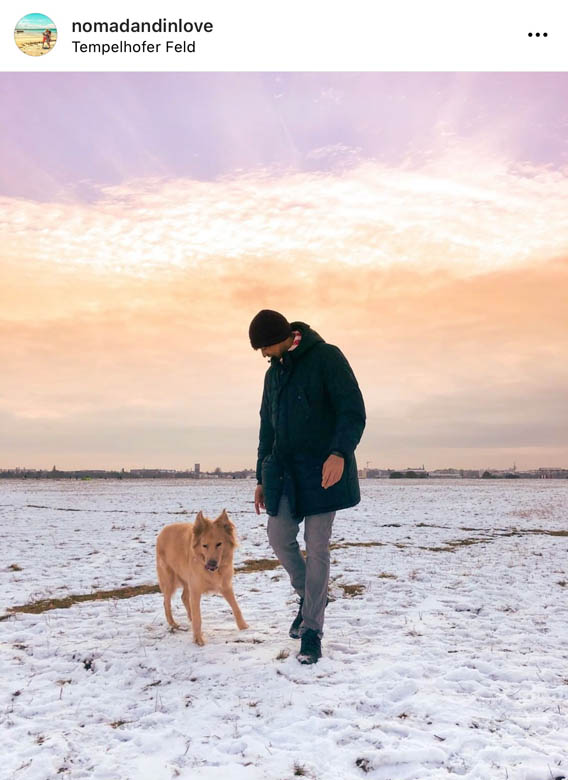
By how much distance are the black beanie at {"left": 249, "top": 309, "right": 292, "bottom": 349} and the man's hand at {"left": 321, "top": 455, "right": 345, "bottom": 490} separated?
4.08ft

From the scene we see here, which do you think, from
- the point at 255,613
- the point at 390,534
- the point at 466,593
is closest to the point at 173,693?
the point at 255,613

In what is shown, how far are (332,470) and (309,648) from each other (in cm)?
163

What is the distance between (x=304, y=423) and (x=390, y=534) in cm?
1091

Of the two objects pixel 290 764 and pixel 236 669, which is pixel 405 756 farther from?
pixel 236 669

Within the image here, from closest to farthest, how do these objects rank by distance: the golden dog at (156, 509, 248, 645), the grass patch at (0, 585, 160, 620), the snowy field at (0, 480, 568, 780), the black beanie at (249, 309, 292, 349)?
1. the snowy field at (0, 480, 568, 780)
2. the black beanie at (249, 309, 292, 349)
3. the golden dog at (156, 509, 248, 645)
4. the grass patch at (0, 585, 160, 620)

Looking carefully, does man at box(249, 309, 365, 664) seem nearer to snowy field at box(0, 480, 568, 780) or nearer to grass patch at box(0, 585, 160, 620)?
snowy field at box(0, 480, 568, 780)

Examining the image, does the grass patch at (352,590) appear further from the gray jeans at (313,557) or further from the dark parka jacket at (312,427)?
the dark parka jacket at (312,427)

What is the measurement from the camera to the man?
17.0ft

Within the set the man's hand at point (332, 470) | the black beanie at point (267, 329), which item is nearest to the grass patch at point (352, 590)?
the man's hand at point (332, 470)

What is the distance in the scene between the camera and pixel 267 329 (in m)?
5.37

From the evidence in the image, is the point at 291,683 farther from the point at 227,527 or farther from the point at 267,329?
the point at 267,329

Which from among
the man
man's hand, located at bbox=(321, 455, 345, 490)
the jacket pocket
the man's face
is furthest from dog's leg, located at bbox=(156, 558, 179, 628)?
the man's face

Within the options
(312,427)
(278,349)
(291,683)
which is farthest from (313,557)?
(278,349)

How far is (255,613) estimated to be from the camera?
6891 millimetres
